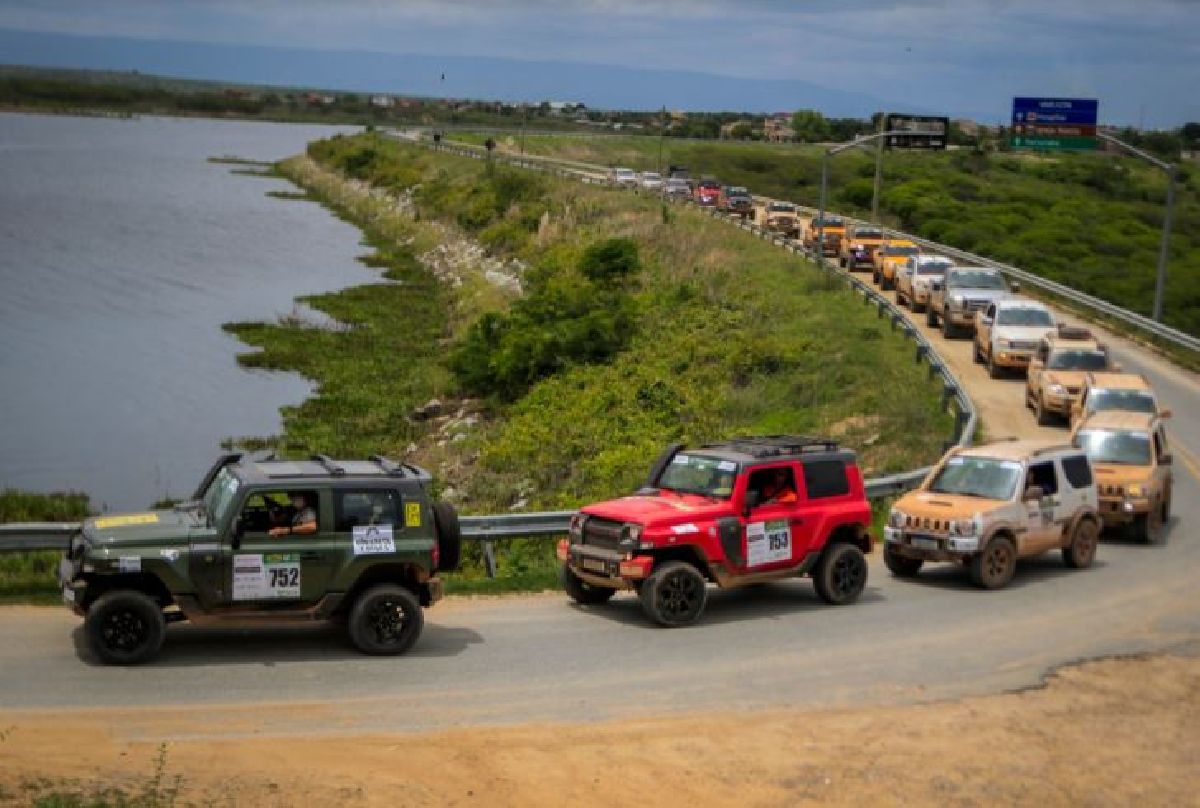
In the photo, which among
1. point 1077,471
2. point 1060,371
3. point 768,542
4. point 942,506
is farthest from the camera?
point 1060,371

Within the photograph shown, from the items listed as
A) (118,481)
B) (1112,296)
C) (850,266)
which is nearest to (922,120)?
(1112,296)

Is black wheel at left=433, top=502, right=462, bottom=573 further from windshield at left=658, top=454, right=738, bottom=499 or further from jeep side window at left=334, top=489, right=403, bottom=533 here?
windshield at left=658, top=454, right=738, bottom=499

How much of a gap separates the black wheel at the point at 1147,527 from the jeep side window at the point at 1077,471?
1923 mm

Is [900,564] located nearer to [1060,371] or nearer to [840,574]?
[840,574]

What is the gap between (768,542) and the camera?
18.2 m

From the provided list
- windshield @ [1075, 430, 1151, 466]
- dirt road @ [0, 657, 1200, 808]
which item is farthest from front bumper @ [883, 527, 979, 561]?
windshield @ [1075, 430, 1151, 466]

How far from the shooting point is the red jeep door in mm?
18078

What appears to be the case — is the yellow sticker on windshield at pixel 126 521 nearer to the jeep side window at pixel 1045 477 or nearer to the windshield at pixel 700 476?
the windshield at pixel 700 476

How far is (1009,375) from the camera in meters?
39.2

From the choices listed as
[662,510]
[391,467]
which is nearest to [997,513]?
[662,510]

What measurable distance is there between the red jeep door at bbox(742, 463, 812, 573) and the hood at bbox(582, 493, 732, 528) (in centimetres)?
46

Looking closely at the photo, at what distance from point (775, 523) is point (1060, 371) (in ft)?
56.1

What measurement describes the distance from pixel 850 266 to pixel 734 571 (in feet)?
152

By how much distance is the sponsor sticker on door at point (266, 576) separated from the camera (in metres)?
15.0
